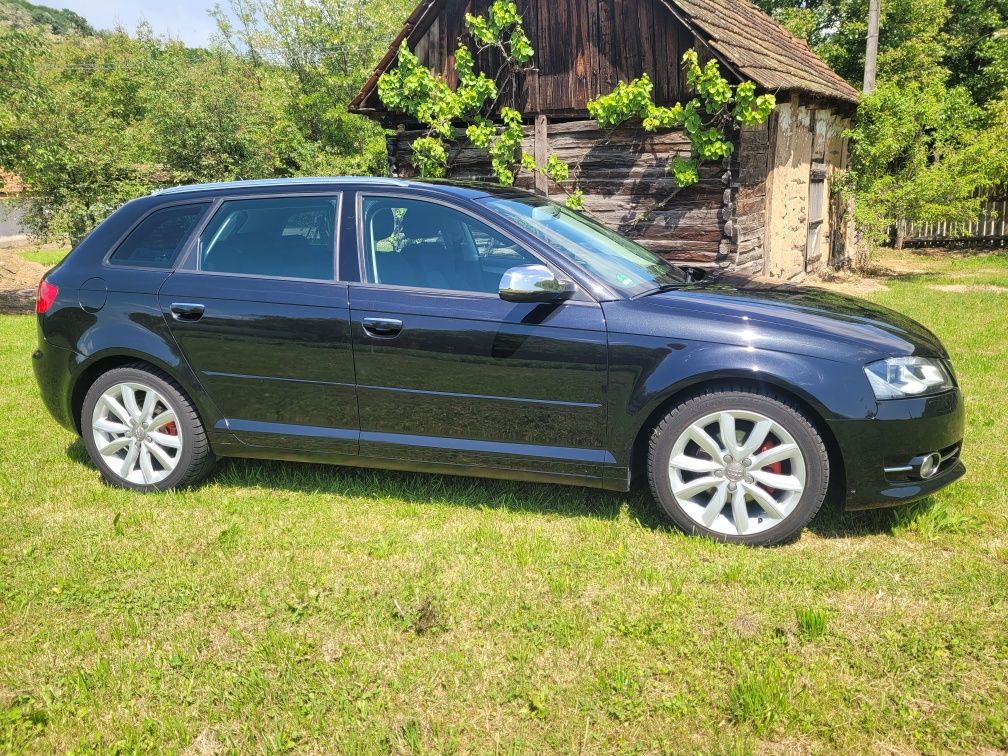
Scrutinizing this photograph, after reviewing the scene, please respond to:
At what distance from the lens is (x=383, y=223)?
4.46 m

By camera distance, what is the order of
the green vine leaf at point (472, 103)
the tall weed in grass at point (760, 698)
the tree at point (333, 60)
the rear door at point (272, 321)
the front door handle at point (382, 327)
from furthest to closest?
the tree at point (333, 60), the green vine leaf at point (472, 103), the rear door at point (272, 321), the front door handle at point (382, 327), the tall weed in grass at point (760, 698)

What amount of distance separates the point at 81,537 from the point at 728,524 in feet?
10.5

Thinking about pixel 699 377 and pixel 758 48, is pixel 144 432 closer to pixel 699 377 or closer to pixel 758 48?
pixel 699 377

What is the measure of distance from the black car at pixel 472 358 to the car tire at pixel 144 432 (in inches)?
0.5

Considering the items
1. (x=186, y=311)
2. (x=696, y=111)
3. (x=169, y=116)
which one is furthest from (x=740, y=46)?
(x=169, y=116)

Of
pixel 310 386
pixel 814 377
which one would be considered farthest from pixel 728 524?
pixel 310 386

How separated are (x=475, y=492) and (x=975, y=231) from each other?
2041 cm

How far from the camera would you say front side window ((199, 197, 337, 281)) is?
14.7 feet

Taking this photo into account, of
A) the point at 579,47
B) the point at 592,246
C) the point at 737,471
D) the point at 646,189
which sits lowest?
the point at 737,471

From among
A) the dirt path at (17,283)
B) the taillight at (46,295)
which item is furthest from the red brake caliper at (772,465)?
the dirt path at (17,283)

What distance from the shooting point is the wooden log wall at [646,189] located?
37.5ft

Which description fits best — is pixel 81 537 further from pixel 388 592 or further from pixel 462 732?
pixel 462 732

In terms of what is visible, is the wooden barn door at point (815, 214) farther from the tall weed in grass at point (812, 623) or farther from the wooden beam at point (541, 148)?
the tall weed in grass at point (812, 623)

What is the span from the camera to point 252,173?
23.3 metres
